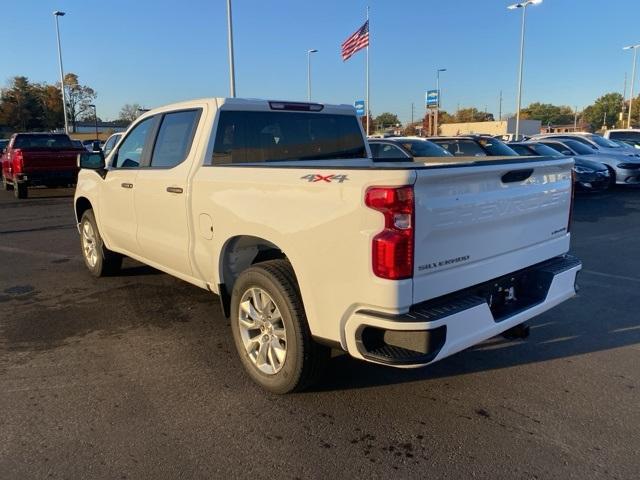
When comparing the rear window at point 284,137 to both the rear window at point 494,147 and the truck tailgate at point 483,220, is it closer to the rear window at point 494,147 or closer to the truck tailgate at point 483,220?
the truck tailgate at point 483,220

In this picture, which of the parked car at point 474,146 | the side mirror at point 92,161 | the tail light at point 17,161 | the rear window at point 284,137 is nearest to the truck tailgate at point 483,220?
the rear window at point 284,137

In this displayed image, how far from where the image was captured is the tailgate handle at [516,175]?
329 cm

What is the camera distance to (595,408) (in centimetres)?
338

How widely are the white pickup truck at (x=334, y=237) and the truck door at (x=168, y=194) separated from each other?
0.02 m

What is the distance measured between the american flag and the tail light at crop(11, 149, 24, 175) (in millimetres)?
17755

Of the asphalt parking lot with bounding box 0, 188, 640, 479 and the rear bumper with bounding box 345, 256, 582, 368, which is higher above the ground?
the rear bumper with bounding box 345, 256, 582, 368

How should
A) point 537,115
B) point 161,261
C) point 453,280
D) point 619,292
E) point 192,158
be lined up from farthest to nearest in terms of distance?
point 537,115 < point 619,292 < point 161,261 < point 192,158 < point 453,280

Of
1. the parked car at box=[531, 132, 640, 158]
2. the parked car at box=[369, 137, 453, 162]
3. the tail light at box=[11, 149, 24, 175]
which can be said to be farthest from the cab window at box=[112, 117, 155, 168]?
the parked car at box=[531, 132, 640, 158]

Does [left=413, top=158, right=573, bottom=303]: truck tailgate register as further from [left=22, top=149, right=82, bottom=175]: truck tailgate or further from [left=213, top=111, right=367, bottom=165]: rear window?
[left=22, top=149, right=82, bottom=175]: truck tailgate

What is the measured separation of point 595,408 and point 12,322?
493 centimetres

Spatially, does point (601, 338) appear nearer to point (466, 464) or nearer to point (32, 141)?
point (466, 464)

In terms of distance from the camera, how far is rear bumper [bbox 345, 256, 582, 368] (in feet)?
9.24

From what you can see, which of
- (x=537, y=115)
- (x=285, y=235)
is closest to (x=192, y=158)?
(x=285, y=235)

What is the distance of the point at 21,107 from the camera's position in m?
74.4
